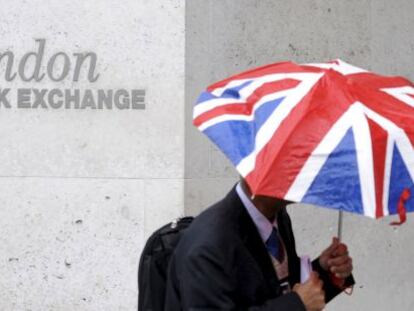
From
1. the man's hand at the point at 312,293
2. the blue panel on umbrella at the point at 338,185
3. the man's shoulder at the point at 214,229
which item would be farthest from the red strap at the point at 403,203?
the man's shoulder at the point at 214,229

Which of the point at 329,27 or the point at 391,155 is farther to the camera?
the point at 329,27

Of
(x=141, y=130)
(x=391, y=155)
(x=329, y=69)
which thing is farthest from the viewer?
(x=141, y=130)

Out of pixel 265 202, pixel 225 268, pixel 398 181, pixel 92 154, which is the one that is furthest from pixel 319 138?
pixel 92 154

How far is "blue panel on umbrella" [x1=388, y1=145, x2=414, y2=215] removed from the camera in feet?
8.30

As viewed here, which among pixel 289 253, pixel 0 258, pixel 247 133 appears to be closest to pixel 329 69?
pixel 247 133

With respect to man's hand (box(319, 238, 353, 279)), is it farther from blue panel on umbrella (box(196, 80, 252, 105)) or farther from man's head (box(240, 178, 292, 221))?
blue panel on umbrella (box(196, 80, 252, 105))

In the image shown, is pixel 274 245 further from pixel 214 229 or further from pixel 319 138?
pixel 319 138

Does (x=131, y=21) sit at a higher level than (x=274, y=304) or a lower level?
higher

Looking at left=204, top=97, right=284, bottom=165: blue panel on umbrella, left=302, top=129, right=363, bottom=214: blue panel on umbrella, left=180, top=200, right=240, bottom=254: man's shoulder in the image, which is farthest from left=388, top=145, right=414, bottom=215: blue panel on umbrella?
left=180, top=200, right=240, bottom=254: man's shoulder

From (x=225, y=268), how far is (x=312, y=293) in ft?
1.00

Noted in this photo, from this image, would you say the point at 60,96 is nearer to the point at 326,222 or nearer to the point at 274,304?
the point at 326,222

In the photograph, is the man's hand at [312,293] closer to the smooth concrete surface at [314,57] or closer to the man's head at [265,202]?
the man's head at [265,202]

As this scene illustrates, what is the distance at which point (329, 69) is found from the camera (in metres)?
2.84

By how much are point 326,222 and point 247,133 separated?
348 cm
